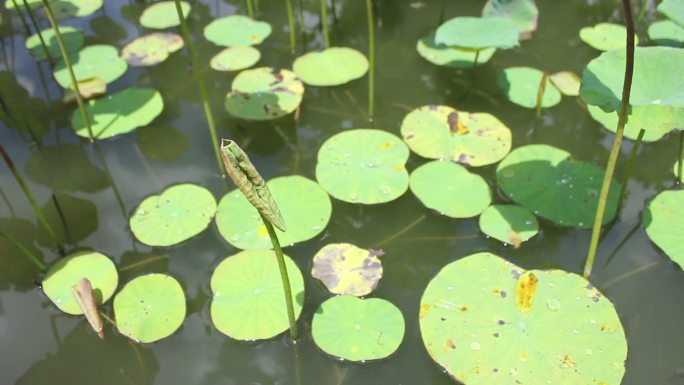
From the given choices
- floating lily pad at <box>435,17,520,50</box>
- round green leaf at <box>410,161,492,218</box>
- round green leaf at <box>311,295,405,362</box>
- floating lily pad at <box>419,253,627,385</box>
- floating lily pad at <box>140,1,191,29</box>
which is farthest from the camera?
floating lily pad at <box>140,1,191,29</box>

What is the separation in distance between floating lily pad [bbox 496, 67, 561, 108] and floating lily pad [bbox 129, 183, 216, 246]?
2.02 m

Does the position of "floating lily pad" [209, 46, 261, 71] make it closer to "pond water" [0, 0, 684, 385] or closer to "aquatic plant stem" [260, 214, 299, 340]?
"pond water" [0, 0, 684, 385]

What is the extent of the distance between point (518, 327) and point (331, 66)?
221 cm

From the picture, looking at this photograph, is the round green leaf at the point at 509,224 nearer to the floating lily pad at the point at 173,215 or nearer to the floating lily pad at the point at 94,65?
the floating lily pad at the point at 173,215

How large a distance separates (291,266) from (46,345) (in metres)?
1.15

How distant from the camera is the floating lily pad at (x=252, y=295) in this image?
239cm

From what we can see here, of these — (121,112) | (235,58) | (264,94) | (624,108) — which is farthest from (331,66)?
(624,108)

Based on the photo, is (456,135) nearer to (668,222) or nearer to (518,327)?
(668,222)

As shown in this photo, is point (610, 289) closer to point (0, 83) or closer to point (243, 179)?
point (243, 179)

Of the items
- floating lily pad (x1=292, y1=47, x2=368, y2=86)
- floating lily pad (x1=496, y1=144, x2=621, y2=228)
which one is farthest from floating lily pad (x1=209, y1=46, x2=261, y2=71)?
floating lily pad (x1=496, y1=144, x2=621, y2=228)

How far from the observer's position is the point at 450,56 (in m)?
3.82

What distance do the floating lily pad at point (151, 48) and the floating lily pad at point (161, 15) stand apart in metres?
0.11

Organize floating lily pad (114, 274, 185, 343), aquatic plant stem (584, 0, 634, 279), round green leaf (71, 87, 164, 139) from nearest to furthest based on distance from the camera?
1. aquatic plant stem (584, 0, 634, 279)
2. floating lily pad (114, 274, 185, 343)
3. round green leaf (71, 87, 164, 139)

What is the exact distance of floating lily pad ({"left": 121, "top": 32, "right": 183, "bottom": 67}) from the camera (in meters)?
3.90
